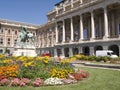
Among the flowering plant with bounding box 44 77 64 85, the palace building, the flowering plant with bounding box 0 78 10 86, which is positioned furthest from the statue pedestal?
the flowering plant with bounding box 44 77 64 85

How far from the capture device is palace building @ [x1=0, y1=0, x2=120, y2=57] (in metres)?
53.3

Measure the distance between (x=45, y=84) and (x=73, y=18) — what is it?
58.5 meters

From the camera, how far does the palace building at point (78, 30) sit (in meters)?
53.3

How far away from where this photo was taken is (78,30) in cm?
7144

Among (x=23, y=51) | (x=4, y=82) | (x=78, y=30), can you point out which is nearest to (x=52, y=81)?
(x=4, y=82)

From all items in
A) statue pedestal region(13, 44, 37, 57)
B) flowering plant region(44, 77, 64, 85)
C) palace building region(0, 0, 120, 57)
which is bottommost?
flowering plant region(44, 77, 64, 85)

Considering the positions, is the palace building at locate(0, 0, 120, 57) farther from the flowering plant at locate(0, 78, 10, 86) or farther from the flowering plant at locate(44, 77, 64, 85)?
the flowering plant at locate(0, 78, 10, 86)

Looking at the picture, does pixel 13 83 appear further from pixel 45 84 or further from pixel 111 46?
pixel 111 46

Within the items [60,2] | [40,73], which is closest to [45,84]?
[40,73]

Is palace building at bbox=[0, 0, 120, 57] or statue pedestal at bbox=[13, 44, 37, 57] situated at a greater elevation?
palace building at bbox=[0, 0, 120, 57]

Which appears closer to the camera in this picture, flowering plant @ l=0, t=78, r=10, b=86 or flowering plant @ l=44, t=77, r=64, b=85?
flowering plant @ l=0, t=78, r=10, b=86

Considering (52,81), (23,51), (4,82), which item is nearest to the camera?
(4,82)

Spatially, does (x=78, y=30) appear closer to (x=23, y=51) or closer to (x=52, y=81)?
(x=23, y=51)

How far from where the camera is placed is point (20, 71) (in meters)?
14.4
